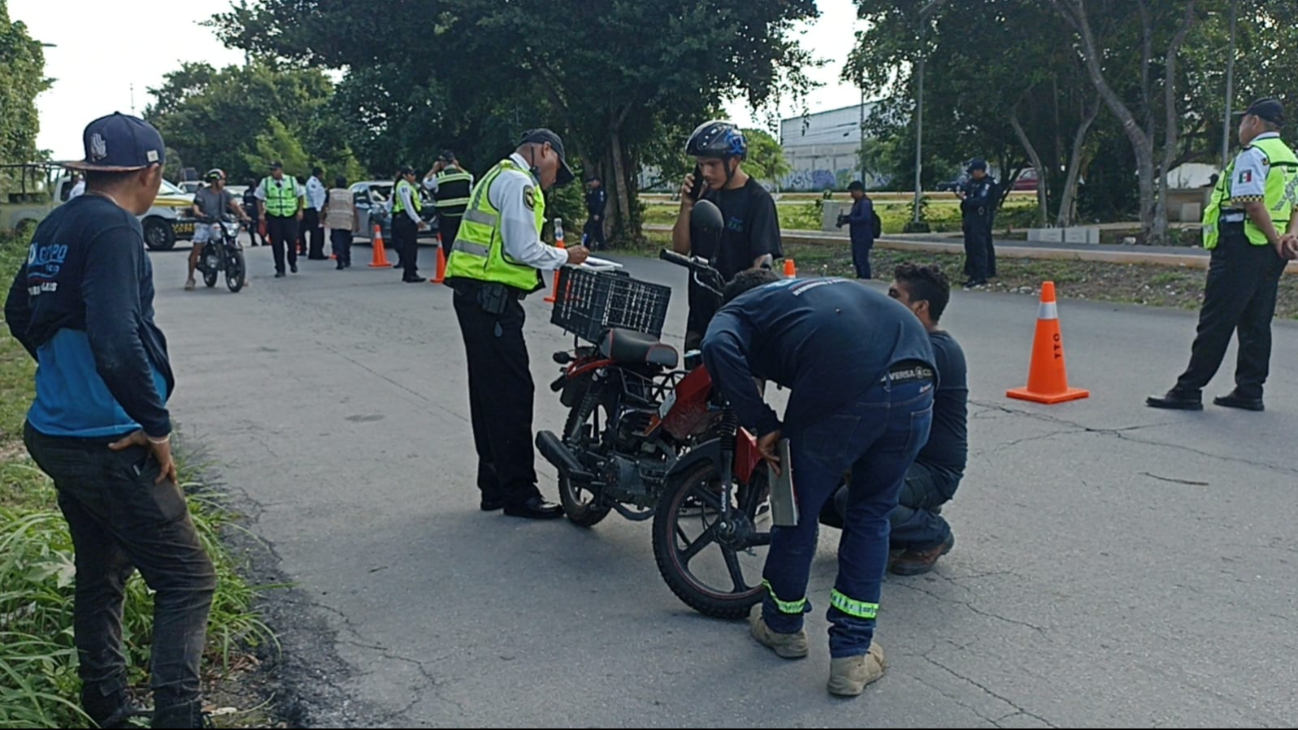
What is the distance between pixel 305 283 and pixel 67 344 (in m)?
15.7

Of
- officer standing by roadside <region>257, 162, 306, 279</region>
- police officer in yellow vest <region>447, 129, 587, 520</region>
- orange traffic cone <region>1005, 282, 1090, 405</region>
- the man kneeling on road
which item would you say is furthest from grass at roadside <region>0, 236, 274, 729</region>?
officer standing by roadside <region>257, 162, 306, 279</region>

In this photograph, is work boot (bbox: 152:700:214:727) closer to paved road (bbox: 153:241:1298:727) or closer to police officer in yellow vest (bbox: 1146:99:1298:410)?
paved road (bbox: 153:241:1298:727)

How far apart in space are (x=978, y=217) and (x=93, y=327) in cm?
1475

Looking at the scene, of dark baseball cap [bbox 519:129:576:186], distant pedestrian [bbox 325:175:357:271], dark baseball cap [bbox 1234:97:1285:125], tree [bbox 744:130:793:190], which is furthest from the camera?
tree [bbox 744:130:793:190]

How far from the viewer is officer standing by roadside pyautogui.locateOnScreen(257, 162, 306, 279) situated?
18969 millimetres

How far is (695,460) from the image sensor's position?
15.0 feet

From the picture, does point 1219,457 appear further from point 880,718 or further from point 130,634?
point 130,634

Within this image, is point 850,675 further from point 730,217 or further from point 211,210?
point 211,210

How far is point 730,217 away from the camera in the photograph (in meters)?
6.35

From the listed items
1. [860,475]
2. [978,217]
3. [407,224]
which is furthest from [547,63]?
[860,475]

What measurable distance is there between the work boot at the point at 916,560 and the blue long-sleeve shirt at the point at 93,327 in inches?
119

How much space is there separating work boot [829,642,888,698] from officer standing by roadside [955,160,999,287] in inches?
527

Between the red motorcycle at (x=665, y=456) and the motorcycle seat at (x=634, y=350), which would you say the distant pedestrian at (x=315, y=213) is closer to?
the red motorcycle at (x=665, y=456)

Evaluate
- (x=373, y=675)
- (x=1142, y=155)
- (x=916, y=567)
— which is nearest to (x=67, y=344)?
(x=373, y=675)
